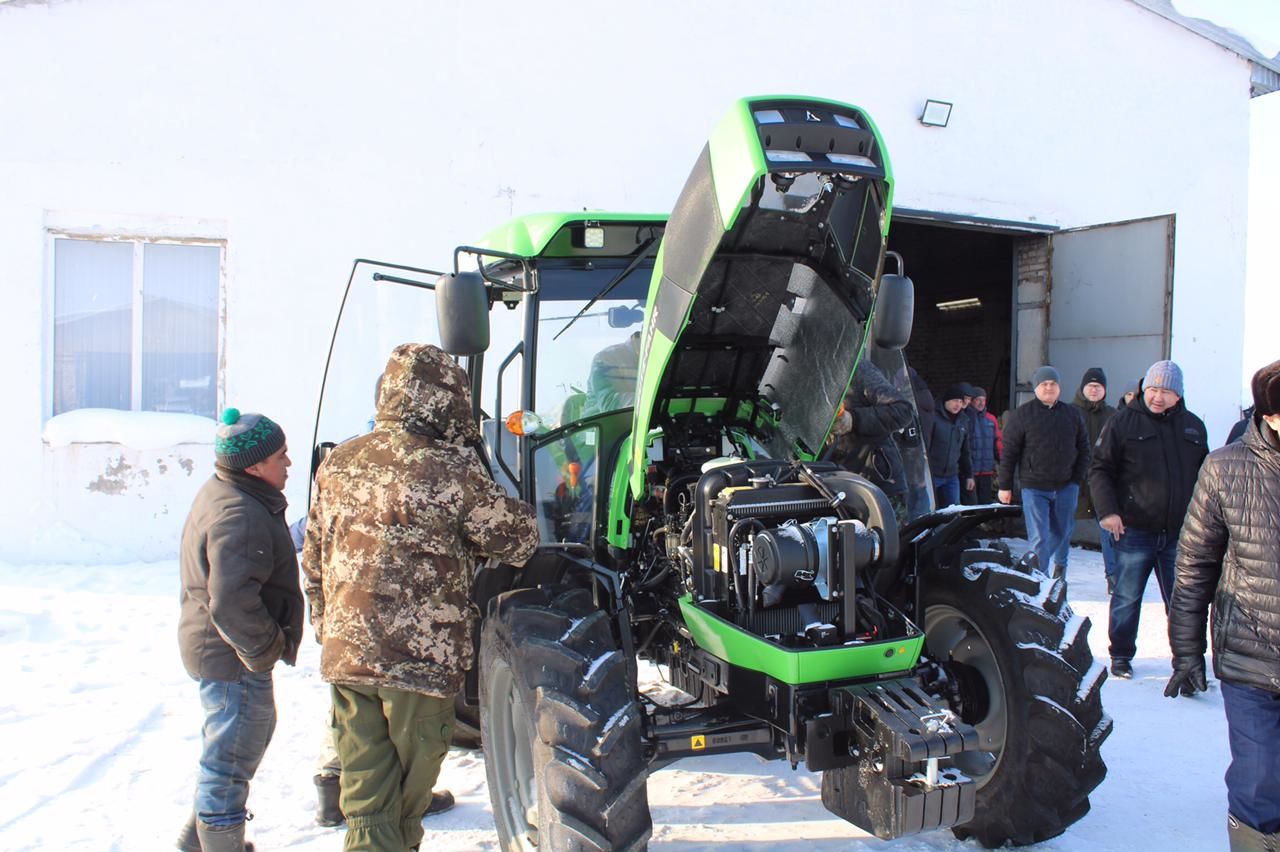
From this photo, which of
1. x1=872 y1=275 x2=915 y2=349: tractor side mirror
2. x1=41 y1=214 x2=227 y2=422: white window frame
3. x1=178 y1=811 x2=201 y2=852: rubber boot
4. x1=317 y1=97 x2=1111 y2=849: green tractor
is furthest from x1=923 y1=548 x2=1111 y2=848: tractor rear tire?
x1=41 y1=214 x2=227 y2=422: white window frame

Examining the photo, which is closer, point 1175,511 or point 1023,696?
point 1023,696

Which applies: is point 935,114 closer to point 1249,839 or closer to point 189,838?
point 1249,839

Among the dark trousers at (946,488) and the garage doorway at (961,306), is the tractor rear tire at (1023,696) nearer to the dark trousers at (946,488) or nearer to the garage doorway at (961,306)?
the dark trousers at (946,488)

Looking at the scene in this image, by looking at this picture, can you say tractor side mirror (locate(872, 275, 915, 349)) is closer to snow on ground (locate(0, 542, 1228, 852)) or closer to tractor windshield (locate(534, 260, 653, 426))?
tractor windshield (locate(534, 260, 653, 426))

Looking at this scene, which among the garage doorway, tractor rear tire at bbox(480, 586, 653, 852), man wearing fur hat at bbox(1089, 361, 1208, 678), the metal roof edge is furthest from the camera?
the garage doorway

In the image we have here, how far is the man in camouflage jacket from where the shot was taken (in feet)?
9.95

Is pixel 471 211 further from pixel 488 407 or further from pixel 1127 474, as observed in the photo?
pixel 1127 474

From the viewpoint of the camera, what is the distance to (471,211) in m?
Answer: 8.97

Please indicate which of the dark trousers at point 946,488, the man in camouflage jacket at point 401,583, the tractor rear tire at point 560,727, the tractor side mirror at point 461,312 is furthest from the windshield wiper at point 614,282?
the dark trousers at point 946,488

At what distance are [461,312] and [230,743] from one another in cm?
174

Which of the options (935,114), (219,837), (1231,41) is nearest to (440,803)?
(219,837)

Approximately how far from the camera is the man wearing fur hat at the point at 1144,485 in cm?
575

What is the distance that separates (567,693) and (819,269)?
6.07ft

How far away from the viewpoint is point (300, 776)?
176 inches
